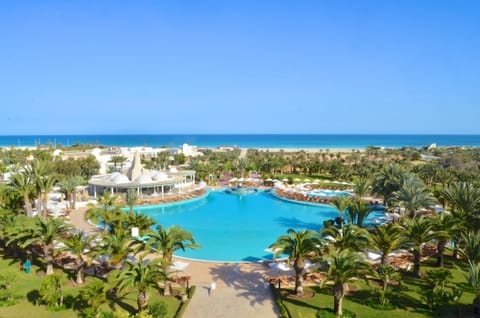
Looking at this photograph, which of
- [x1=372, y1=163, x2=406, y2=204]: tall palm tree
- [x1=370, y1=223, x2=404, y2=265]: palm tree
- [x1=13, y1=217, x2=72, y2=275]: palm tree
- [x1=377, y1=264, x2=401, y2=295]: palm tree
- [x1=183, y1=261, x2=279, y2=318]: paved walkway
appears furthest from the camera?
[x1=372, y1=163, x2=406, y2=204]: tall palm tree

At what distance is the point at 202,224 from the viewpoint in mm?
27078

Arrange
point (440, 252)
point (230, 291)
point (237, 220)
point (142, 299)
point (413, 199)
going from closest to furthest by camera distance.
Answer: point (142, 299) → point (230, 291) → point (440, 252) → point (413, 199) → point (237, 220)

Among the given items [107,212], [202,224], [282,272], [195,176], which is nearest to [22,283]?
[107,212]

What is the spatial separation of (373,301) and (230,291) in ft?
19.5

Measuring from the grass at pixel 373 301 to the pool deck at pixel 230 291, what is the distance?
1.02 m

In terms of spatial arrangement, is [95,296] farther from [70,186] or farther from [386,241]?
[70,186]

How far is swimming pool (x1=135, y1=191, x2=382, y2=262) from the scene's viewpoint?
20500mm

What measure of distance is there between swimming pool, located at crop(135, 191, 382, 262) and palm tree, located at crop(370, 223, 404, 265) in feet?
21.6

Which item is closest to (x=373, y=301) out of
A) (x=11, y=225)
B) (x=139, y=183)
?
(x=11, y=225)

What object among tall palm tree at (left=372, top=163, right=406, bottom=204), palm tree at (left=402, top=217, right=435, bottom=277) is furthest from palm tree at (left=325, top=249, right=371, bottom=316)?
tall palm tree at (left=372, top=163, right=406, bottom=204)

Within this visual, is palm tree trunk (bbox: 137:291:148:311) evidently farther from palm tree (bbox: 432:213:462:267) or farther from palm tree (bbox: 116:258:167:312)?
palm tree (bbox: 432:213:462:267)

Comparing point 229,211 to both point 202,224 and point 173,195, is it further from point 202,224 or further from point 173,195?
point 173,195

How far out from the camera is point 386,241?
14898 mm

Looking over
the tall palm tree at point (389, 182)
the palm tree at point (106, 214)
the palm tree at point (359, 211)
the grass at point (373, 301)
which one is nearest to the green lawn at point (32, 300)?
the palm tree at point (106, 214)
